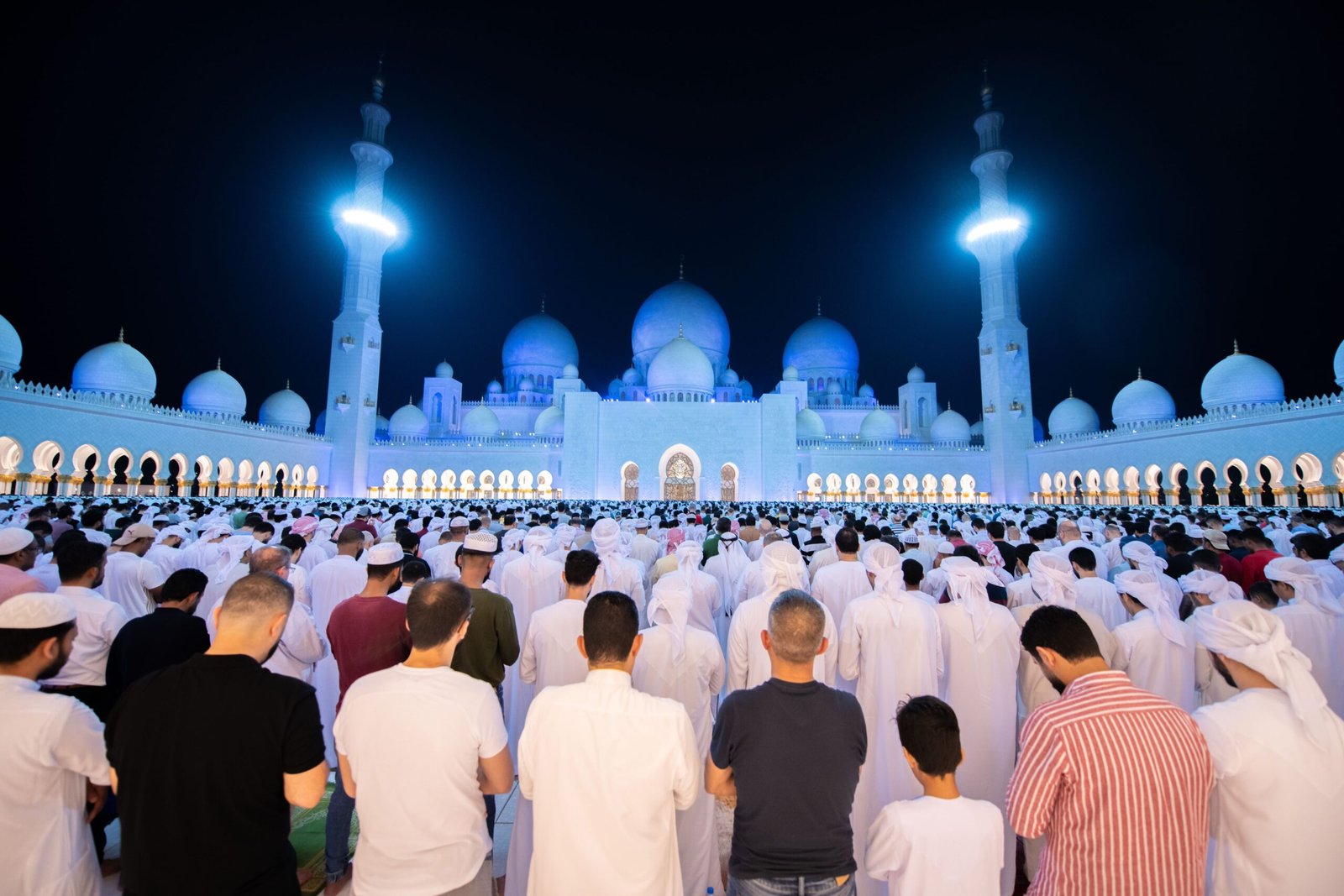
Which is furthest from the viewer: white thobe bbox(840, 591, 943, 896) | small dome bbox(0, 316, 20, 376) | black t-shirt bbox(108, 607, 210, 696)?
small dome bbox(0, 316, 20, 376)

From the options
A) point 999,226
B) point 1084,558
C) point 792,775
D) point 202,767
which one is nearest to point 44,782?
point 202,767

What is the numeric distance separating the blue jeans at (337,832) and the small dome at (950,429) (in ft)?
97.1

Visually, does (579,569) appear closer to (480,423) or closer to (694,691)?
(694,691)

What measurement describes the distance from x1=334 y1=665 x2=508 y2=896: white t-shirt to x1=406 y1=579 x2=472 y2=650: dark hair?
A: 0.11 metres

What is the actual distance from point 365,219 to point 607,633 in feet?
89.6

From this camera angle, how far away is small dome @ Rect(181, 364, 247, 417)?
24.0m

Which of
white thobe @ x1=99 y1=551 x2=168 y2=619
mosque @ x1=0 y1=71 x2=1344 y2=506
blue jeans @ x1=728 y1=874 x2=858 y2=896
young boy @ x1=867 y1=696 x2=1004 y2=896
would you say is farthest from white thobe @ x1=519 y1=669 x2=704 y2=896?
→ mosque @ x1=0 y1=71 x2=1344 y2=506

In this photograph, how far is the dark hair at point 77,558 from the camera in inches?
118

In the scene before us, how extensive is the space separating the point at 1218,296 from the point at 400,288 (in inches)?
1292

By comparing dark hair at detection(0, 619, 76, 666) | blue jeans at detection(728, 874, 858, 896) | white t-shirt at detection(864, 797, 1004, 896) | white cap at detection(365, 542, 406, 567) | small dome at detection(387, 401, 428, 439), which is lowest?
blue jeans at detection(728, 874, 858, 896)

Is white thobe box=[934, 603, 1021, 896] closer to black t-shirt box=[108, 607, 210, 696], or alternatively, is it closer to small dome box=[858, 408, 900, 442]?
black t-shirt box=[108, 607, 210, 696]

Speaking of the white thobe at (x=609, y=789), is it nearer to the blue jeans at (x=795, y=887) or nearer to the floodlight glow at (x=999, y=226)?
the blue jeans at (x=795, y=887)

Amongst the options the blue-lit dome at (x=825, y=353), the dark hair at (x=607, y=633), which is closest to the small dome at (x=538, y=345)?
the blue-lit dome at (x=825, y=353)

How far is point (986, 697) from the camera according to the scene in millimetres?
3189
